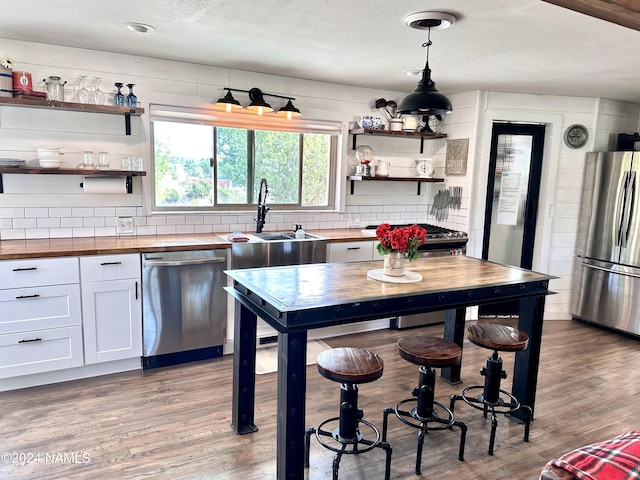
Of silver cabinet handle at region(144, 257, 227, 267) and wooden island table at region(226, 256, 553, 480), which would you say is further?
silver cabinet handle at region(144, 257, 227, 267)

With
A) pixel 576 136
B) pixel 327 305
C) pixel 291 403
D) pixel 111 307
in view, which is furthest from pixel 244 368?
pixel 576 136

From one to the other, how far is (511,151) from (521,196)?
511mm

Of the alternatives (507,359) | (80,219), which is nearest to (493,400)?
(507,359)

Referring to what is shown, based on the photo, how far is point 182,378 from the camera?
3.30m

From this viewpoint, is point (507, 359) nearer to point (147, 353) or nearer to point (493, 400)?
point (493, 400)

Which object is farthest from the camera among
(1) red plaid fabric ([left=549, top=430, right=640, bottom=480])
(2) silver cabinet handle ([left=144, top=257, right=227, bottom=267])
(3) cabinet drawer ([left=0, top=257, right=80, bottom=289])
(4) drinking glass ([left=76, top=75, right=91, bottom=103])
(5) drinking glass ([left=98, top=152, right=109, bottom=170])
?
(5) drinking glass ([left=98, top=152, right=109, bottom=170])

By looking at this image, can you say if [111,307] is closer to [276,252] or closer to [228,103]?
[276,252]

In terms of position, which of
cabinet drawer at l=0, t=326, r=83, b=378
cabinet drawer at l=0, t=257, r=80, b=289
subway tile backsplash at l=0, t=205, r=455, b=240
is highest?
subway tile backsplash at l=0, t=205, r=455, b=240

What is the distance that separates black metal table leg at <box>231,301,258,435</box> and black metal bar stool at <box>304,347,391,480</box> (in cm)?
44

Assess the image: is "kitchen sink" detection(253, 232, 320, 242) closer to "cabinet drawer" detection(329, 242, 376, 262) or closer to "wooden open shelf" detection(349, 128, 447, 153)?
"cabinet drawer" detection(329, 242, 376, 262)

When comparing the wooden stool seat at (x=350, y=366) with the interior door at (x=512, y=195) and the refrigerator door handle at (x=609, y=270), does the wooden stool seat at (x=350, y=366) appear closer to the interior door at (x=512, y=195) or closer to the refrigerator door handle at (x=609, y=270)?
the interior door at (x=512, y=195)

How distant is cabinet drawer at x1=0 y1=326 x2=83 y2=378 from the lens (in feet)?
9.70

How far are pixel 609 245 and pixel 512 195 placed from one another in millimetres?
1069

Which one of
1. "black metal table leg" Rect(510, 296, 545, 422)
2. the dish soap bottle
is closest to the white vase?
"black metal table leg" Rect(510, 296, 545, 422)
